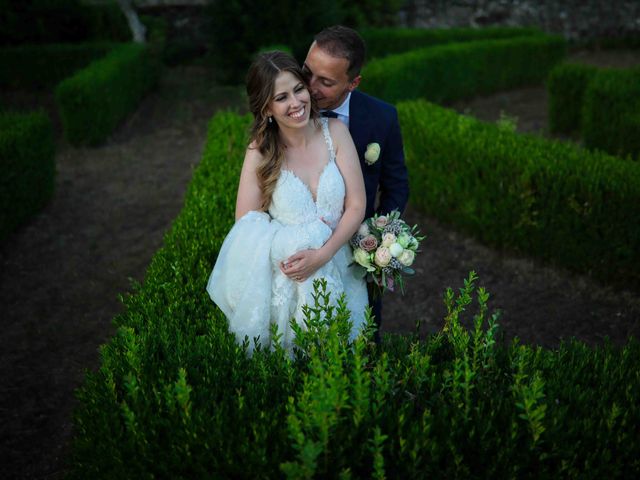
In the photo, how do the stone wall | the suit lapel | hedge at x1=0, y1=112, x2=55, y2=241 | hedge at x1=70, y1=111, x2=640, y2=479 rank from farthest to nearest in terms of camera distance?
1. the stone wall
2. hedge at x1=0, y1=112, x2=55, y2=241
3. the suit lapel
4. hedge at x1=70, y1=111, x2=640, y2=479

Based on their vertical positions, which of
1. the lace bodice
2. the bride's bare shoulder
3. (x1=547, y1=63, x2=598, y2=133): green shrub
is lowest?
(x1=547, y1=63, x2=598, y2=133): green shrub

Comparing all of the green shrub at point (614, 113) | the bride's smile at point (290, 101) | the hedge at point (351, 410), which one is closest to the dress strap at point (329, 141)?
the bride's smile at point (290, 101)

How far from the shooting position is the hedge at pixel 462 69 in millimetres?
11703

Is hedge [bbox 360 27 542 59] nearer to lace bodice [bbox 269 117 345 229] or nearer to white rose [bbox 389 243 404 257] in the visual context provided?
lace bodice [bbox 269 117 345 229]

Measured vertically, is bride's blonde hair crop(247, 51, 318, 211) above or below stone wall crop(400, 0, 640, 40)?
above

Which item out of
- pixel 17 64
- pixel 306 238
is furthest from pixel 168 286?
pixel 17 64

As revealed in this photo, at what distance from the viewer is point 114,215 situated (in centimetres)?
895

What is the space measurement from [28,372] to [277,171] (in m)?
3.30

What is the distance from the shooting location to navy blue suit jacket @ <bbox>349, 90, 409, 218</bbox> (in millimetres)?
3977

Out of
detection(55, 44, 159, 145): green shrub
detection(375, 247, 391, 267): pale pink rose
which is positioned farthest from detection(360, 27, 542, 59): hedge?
detection(375, 247, 391, 267): pale pink rose

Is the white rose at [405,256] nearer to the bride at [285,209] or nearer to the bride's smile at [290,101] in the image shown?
the bride at [285,209]

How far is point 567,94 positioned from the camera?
38.0ft

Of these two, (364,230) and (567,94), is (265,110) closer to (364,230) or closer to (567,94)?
(364,230)

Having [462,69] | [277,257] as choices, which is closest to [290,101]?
[277,257]
